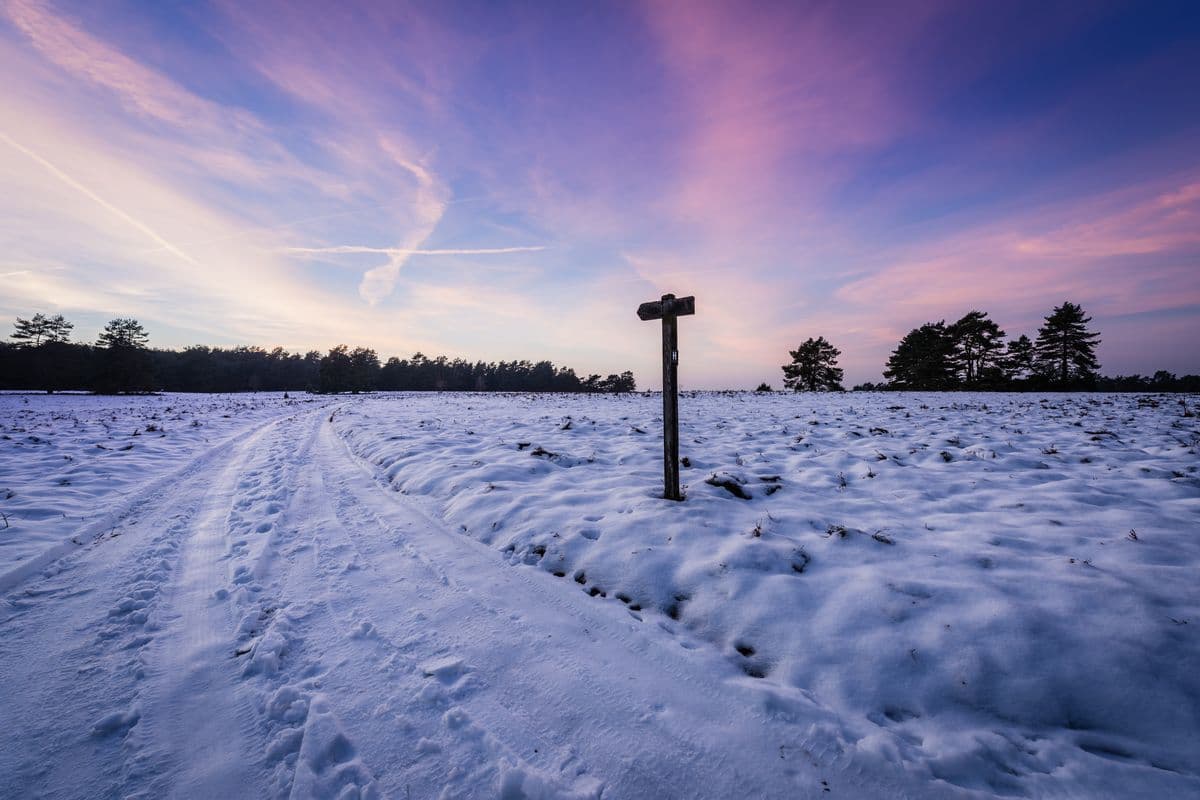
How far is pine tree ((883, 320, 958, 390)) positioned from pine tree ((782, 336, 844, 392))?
626 cm

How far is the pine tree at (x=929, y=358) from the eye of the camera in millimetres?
37000

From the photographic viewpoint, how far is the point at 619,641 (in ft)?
9.26

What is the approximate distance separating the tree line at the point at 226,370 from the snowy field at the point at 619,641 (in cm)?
4876

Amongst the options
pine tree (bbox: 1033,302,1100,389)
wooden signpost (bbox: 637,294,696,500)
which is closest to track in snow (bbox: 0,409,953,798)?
wooden signpost (bbox: 637,294,696,500)

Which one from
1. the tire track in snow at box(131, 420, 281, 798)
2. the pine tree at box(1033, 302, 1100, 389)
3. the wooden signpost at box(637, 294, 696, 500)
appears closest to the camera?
the tire track in snow at box(131, 420, 281, 798)

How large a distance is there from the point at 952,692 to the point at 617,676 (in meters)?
1.84

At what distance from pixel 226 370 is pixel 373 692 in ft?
282

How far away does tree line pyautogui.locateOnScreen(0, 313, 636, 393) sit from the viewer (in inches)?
1499

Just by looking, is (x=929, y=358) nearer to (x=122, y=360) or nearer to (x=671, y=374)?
(x=671, y=374)

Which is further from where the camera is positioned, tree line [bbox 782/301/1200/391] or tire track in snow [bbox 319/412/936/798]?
tree line [bbox 782/301/1200/391]

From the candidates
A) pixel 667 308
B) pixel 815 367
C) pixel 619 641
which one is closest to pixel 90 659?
pixel 619 641

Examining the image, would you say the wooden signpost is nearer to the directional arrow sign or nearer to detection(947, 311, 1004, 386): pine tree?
the directional arrow sign

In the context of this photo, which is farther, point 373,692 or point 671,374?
point 671,374

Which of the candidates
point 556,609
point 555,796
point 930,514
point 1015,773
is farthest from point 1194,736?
point 556,609
